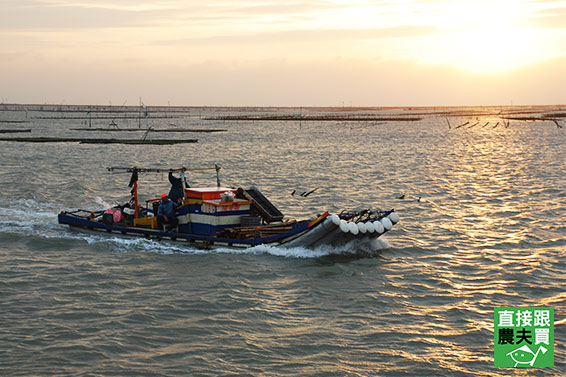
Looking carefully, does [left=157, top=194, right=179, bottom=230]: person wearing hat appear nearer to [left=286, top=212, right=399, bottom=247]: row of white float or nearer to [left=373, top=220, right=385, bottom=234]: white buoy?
[left=286, top=212, right=399, bottom=247]: row of white float

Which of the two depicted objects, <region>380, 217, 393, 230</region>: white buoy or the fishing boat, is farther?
<region>380, 217, 393, 230</region>: white buoy

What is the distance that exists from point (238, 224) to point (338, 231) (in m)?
4.45

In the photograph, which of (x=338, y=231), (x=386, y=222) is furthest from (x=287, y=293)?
(x=386, y=222)

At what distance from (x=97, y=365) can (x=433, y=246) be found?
15967 millimetres

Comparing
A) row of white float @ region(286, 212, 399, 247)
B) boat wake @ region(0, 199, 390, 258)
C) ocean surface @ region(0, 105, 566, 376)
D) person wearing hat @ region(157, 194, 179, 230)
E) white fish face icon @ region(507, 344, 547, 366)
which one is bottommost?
white fish face icon @ region(507, 344, 547, 366)

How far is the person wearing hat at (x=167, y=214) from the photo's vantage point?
2522 cm

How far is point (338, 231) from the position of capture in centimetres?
2316

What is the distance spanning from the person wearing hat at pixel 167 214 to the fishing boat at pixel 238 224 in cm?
23

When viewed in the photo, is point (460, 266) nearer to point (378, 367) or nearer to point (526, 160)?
point (378, 367)

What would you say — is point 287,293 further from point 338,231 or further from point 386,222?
point 386,222

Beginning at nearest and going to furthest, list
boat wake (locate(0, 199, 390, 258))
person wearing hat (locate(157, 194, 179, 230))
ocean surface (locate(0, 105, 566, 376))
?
ocean surface (locate(0, 105, 566, 376)) → boat wake (locate(0, 199, 390, 258)) → person wearing hat (locate(157, 194, 179, 230))

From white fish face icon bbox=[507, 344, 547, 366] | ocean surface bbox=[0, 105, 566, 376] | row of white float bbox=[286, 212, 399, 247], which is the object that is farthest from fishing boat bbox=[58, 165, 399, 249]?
white fish face icon bbox=[507, 344, 547, 366]

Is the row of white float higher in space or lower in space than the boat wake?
higher

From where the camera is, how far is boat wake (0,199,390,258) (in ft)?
78.1
